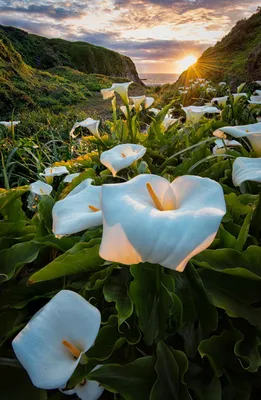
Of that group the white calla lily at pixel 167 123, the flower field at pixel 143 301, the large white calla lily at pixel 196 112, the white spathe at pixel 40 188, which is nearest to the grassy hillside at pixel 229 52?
the white calla lily at pixel 167 123

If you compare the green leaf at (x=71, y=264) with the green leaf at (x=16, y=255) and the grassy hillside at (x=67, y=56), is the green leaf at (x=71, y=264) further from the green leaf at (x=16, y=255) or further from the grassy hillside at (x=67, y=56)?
the grassy hillside at (x=67, y=56)

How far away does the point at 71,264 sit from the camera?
31.3 inches

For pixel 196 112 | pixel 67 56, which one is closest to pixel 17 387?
pixel 196 112

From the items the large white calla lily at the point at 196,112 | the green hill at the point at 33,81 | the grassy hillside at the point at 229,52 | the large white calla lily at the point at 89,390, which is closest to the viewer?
the large white calla lily at the point at 89,390

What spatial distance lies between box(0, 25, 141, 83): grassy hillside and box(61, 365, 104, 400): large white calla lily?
2627 cm

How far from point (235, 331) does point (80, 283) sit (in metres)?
0.38

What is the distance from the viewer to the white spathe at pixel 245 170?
704 millimetres

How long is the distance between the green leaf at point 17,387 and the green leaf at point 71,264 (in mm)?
209

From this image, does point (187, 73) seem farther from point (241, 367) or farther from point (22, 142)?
point (241, 367)

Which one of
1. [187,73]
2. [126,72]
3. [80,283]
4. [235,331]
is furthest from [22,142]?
[126,72]

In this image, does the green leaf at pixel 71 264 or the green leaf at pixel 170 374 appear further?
the green leaf at pixel 71 264

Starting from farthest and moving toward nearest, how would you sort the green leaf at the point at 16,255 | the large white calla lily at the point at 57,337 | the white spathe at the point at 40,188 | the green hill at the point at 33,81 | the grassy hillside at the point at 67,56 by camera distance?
1. the grassy hillside at the point at 67,56
2. the green hill at the point at 33,81
3. the white spathe at the point at 40,188
4. the green leaf at the point at 16,255
5. the large white calla lily at the point at 57,337

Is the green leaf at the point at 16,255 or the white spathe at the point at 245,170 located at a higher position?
the white spathe at the point at 245,170

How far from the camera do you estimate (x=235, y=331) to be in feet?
2.39
